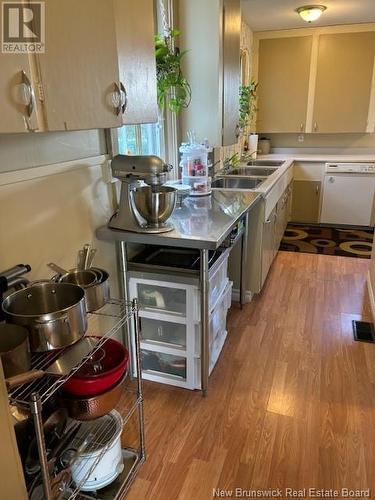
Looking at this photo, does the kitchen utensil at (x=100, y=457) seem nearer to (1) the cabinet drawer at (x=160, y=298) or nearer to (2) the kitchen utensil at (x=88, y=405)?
(2) the kitchen utensil at (x=88, y=405)

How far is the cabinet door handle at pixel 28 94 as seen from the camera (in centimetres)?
93

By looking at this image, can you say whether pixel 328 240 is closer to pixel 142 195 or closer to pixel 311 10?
pixel 311 10

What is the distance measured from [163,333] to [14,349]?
1152 millimetres

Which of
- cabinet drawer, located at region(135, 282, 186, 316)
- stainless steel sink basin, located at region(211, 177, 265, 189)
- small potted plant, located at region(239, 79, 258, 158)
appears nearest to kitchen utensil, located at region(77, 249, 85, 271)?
cabinet drawer, located at region(135, 282, 186, 316)

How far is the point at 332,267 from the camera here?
3.74 meters

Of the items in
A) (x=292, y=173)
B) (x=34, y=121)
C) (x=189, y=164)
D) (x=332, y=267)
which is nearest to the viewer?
(x=34, y=121)

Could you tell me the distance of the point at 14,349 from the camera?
97 centimetres

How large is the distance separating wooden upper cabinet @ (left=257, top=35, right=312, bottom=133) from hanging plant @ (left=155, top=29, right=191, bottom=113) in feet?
8.85

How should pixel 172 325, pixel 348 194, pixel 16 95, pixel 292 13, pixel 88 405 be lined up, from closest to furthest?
pixel 16 95 → pixel 88 405 → pixel 172 325 → pixel 292 13 → pixel 348 194

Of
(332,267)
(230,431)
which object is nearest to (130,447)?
(230,431)

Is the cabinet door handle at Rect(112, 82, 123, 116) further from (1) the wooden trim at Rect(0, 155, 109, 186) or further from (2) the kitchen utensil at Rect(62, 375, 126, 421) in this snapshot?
(2) the kitchen utensil at Rect(62, 375, 126, 421)

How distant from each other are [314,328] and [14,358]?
2.19m

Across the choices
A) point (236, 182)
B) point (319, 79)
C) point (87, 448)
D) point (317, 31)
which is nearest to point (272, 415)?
point (87, 448)

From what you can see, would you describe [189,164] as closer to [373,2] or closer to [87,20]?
[87,20]
